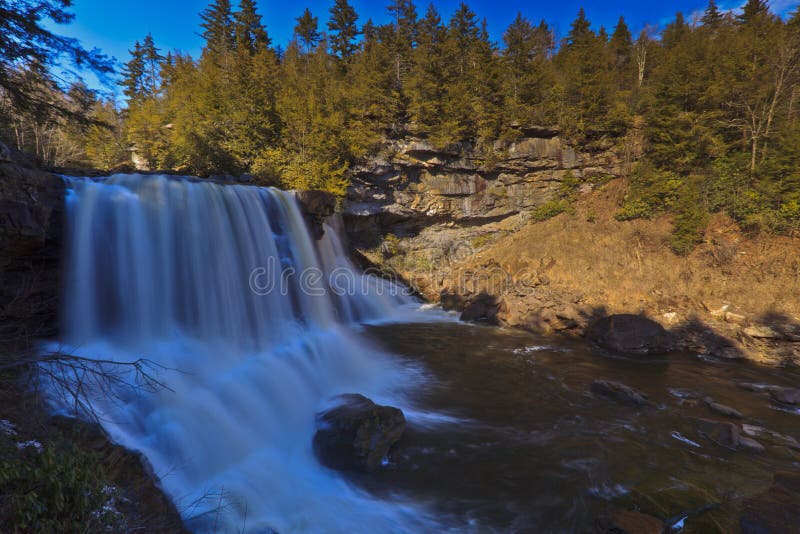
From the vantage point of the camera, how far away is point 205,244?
396 inches

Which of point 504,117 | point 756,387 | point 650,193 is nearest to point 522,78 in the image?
point 504,117

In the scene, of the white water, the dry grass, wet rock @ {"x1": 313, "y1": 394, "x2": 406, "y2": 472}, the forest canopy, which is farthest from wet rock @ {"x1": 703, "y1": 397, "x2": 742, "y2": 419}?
the forest canopy

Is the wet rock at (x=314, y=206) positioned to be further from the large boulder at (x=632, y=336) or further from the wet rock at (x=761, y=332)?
the wet rock at (x=761, y=332)

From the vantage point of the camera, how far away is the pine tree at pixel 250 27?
98.8ft

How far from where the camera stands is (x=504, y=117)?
21016 millimetres

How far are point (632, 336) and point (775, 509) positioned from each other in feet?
26.6

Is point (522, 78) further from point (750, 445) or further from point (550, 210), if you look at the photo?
point (750, 445)

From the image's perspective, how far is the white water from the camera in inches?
201

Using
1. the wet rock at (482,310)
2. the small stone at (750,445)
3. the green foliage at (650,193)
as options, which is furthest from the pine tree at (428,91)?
the small stone at (750,445)

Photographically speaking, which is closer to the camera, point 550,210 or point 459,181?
point 459,181

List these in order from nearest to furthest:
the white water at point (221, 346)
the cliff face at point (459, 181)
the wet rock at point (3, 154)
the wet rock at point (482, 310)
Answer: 1. the white water at point (221, 346)
2. the wet rock at point (3, 154)
3. the wet rock at point (482, 310)
4. the cliff face at point (459, 181)

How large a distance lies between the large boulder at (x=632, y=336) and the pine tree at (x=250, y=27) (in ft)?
114

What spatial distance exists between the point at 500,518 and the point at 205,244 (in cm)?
1000

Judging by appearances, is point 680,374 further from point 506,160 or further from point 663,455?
point 506,160
